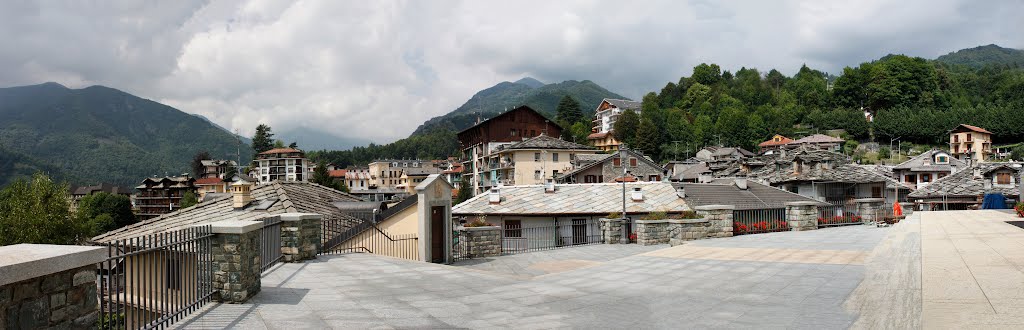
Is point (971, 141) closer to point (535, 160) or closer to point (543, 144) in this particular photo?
point (543, 144)

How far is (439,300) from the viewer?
9422mm

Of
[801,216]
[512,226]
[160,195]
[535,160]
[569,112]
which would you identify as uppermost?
[569,112]

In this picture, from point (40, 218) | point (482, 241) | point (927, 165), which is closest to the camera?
point (482, 241)

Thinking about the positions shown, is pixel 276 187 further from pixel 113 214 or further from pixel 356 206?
pixel 113 214

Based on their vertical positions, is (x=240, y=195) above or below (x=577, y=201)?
above

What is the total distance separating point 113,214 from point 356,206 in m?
84.9

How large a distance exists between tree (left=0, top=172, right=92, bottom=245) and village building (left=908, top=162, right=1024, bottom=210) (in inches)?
2538

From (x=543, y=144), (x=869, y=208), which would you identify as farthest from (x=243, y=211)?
(x=543, y=144)

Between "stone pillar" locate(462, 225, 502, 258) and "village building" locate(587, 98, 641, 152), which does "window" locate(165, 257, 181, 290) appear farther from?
"village building" locate(587, 98, 641, 152)

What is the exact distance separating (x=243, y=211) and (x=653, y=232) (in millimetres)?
14381

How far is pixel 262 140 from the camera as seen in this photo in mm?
145250

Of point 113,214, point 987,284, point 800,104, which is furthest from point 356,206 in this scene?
point 800,104

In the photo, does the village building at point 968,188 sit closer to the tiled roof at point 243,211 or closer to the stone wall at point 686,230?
the stone wall at point 686,230

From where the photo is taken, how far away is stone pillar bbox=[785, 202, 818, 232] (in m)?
22.2
